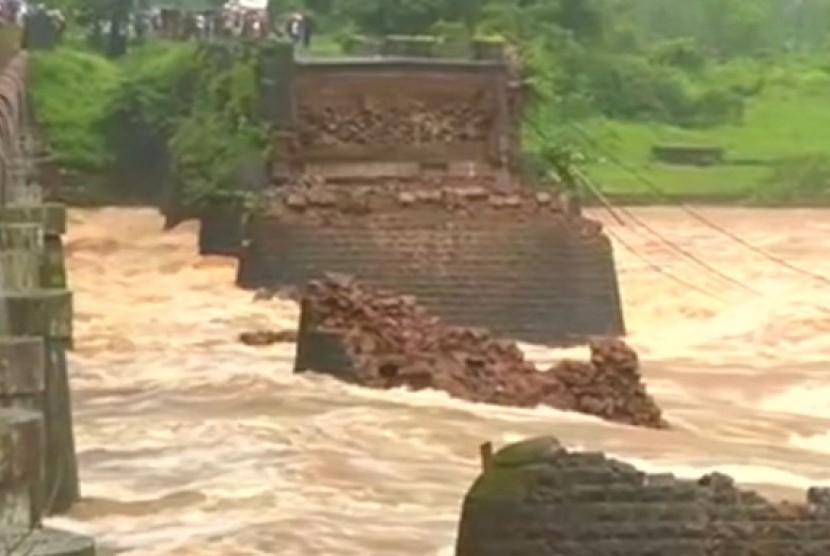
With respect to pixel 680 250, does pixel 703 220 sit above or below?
below

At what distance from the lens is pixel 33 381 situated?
15500mm

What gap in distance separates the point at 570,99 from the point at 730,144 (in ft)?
22.3

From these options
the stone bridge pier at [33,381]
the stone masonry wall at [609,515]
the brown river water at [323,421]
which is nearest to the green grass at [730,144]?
the brown river water at [323,421]

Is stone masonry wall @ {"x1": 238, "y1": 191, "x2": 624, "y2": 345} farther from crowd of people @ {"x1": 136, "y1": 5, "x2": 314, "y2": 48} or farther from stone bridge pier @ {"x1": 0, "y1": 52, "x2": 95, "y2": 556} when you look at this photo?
crowd of people @ {"x1": 136, "y1": 5, "x2": 314, "y2": 48}

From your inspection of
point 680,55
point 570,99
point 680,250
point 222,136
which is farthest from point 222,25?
point 680,55

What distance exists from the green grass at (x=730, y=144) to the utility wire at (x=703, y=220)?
109mm

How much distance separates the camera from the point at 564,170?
40812 mm

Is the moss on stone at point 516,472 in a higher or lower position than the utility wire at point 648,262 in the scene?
higher

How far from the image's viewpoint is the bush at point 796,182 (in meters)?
62.2

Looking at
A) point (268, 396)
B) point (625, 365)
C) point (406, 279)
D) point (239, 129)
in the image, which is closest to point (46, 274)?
point (268, 396)

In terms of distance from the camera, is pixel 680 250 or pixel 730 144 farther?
pixel 730 144

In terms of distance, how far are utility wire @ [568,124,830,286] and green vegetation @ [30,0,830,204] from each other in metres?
0.11

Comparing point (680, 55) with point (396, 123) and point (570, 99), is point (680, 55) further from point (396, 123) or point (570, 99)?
point (396, 123)

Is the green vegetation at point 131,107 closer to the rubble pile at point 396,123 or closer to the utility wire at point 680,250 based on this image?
the utility wire at point 680,250
